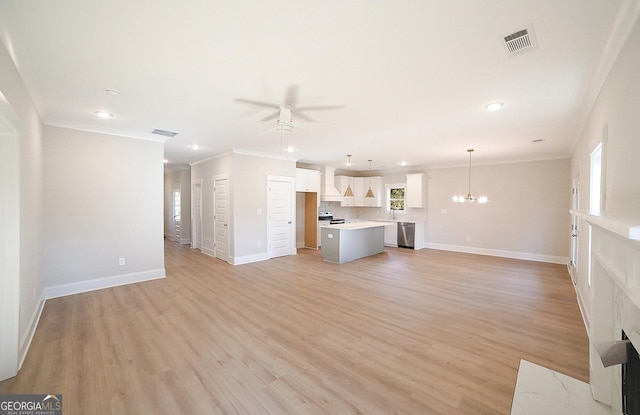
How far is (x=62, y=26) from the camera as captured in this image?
1.83 m

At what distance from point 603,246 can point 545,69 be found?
1632 millimetres

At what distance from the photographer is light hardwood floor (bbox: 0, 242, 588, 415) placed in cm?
198

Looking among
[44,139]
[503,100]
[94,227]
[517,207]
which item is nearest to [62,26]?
[44,139]

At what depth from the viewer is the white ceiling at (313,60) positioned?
1.68 metres

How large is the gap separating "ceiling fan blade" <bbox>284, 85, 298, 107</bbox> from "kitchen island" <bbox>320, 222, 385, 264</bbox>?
3.81 meters

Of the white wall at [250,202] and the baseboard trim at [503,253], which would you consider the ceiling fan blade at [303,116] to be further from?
the baseboard trim at [503,253]

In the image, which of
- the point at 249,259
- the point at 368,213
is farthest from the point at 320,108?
the point at 368,213

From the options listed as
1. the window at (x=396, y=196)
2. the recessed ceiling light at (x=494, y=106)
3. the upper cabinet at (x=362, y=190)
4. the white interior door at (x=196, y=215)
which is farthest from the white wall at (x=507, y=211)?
the white interior door at (x=196, y=215)

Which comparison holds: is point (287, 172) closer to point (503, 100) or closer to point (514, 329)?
point (503, 100)

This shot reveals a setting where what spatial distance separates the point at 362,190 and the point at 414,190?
6.32 feet

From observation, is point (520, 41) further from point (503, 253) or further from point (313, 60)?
point (503, 253)

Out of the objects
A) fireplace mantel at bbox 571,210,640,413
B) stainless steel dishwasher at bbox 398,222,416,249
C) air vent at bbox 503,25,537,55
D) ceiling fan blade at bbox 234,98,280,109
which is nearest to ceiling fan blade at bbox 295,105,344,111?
ceiling fan blade at bbox 234,98,280,109

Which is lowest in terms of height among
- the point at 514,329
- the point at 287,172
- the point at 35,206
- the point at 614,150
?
the point at 514,329

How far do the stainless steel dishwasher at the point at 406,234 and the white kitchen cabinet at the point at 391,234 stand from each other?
0.54 feet
